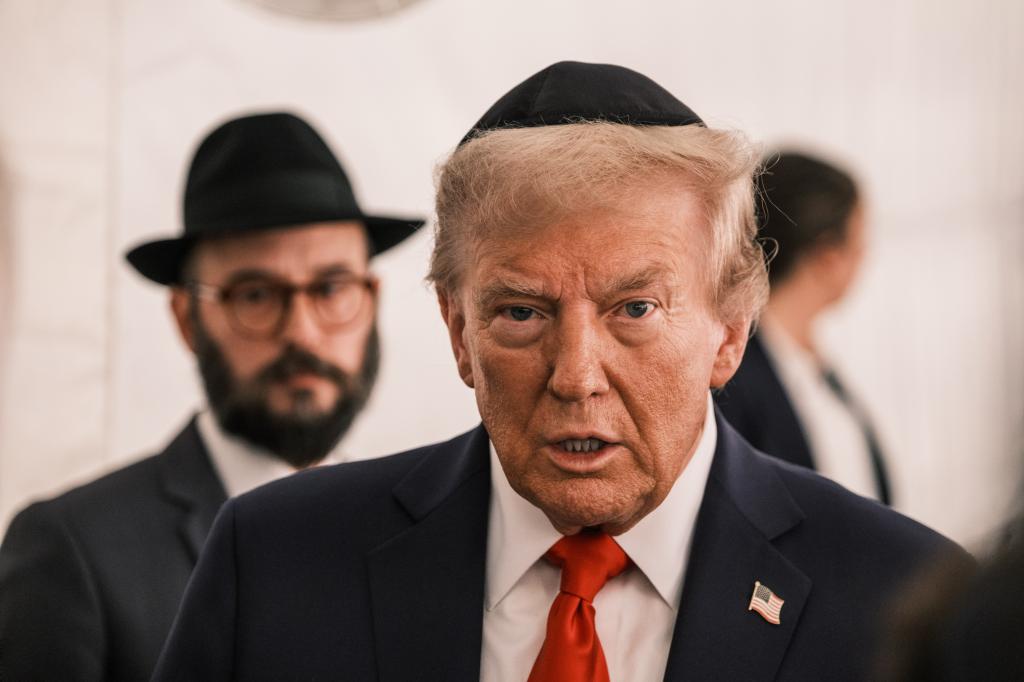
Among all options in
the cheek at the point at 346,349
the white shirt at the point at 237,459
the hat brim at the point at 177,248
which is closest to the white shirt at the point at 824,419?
the hat brim at the point at 177,248

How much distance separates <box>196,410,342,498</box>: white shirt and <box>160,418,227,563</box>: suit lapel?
0.14 ft

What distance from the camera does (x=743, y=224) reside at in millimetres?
2035

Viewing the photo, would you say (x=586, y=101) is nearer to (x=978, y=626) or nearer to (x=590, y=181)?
(x=590, y=181)

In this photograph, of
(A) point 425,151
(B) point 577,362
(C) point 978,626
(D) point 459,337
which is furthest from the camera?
(A) point 425,151

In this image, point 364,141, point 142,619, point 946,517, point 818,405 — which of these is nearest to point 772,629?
point 142,619

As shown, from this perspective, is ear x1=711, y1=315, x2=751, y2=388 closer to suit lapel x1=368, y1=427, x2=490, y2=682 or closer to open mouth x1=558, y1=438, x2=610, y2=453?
open mouth x1=558, y1=438, x2=610, y2=453

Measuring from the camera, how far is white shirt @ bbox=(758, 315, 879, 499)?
399 centimetres

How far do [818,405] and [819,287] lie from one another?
38cm

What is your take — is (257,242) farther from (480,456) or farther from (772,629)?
(772,629)

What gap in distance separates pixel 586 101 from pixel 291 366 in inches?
48.2

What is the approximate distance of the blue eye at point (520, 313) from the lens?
187cm

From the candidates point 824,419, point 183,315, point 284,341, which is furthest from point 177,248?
point 824,419

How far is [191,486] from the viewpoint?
8.78 feet

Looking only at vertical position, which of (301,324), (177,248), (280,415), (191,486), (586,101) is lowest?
(191,486)
